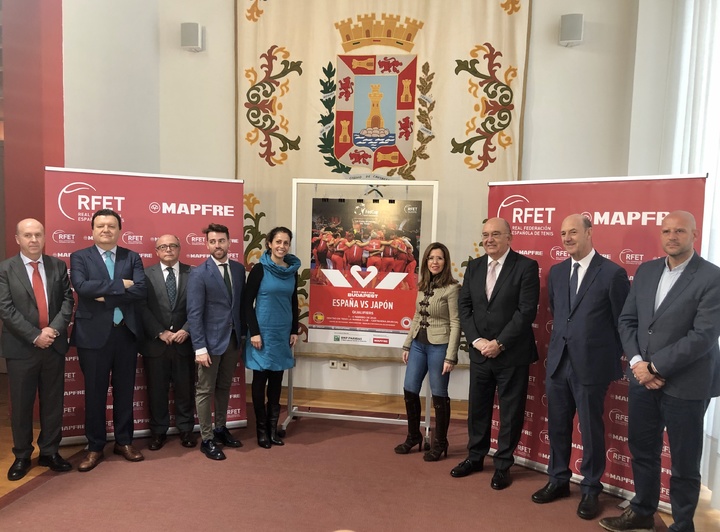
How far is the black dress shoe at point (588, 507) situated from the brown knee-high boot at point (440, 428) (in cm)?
103

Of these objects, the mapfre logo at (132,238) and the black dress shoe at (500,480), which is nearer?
the black dress shoe at (500,480)

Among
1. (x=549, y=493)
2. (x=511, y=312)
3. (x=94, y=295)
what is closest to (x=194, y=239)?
(x=94, y=295)

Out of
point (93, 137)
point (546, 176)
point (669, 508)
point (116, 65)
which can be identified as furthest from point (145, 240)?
point (669, 508)

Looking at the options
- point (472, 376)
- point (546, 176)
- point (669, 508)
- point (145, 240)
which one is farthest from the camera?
point (546, 176)

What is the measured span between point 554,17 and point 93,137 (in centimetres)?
427

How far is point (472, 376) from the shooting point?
369 centimetres

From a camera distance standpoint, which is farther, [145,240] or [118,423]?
[145,240]

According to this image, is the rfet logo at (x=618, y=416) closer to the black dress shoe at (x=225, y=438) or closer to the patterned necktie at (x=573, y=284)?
the patterned necktie at (x=573, y=284)

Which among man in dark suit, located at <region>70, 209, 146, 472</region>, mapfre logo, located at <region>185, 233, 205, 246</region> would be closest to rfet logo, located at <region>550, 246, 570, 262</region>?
mapfre logo, located at <region>185, 233, 205, 246</region>

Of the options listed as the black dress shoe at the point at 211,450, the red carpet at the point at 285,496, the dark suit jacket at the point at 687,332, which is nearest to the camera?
the dark suit jacket at the point at 687,332

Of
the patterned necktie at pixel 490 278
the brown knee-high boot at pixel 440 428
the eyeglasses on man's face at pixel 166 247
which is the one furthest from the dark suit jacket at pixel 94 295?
the patterned necktie at pixel 490 278

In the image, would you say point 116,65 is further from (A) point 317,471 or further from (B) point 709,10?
(B) point 709,10

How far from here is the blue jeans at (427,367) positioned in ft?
12.8

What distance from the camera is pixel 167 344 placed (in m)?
3.99
